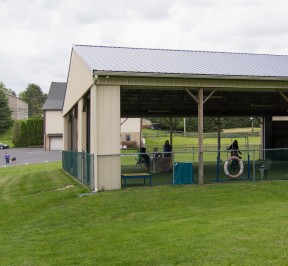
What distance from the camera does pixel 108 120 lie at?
14750 mm

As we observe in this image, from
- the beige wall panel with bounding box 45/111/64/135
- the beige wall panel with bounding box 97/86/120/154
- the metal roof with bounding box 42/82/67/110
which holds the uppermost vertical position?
the metal roof with bounding box 42/82/67/110

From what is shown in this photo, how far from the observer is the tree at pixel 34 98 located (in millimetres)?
144625

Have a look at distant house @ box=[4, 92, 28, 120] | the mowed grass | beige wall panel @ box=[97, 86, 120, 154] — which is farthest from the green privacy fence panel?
distant house @ box=[4, 92, 28, 120]

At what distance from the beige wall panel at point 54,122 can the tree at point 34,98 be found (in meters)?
76.0

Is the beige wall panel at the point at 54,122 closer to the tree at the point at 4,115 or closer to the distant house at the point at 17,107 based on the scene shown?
the tree at the point at 4,115

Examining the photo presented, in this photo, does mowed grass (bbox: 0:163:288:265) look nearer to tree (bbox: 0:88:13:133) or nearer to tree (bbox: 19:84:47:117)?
tree (bbox: 0:88:13:133)

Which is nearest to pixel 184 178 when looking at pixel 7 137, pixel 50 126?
pixel 50 126

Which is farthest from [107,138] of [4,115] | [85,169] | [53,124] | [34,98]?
[34,98]

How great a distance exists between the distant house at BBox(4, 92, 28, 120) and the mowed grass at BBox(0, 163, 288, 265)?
107895mm

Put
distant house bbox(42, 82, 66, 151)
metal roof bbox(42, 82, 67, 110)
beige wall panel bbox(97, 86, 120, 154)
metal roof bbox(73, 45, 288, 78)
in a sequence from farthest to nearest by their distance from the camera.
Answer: metal roof bbox(42, 82, 67, 110), distant house bbox(42, 82, 66, 151), metal roof bbox(73, 45, 288, 78), beige wall panel bbox(97, 86, 120, 154)

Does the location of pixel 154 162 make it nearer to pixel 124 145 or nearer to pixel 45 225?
pixel 45 225

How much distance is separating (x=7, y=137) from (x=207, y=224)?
8049 centimetres

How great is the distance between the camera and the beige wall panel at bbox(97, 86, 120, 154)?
48.0ft

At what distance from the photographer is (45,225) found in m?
11.0
